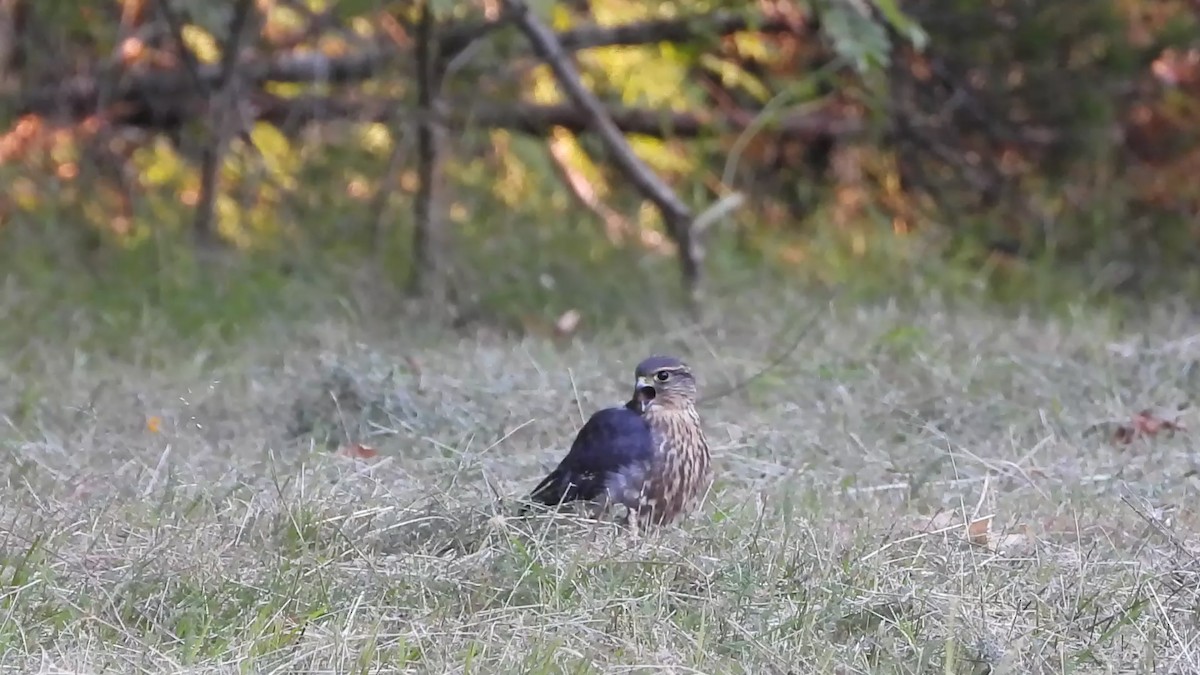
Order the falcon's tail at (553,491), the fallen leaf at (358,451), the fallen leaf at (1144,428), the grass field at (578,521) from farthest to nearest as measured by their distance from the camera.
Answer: the fallen leaf at (1144,428), the fallen leaf at (358,451), the falcon's tail at (553,491), the grass field at (578,521)

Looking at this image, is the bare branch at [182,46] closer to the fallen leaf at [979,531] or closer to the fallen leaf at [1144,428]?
the fallen leaf at [1144,428]

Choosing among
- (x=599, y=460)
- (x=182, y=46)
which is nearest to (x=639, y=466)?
(x=599, y=460)

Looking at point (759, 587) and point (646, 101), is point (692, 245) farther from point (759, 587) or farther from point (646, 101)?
point (759, 587)

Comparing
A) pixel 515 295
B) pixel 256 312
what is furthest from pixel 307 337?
pixel 515 295

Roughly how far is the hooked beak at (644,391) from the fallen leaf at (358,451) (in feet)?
2.68

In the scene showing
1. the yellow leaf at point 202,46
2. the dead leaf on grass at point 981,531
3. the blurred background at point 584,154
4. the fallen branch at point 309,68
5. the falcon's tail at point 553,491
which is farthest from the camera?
the yellow leaf at point 202,46

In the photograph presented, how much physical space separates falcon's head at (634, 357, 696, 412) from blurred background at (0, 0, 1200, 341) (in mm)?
2835

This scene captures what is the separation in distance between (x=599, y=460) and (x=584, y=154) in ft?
17.1

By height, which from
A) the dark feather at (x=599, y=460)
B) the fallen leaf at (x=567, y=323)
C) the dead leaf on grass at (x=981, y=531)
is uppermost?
the dark feather at (x=599, y=460)

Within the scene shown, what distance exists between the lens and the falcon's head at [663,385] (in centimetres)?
423

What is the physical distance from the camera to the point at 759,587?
3.24m

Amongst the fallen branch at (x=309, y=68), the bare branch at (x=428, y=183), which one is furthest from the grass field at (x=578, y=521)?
the fallen branch at (x=309, y=68)

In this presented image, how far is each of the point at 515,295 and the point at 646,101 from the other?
5.97ft

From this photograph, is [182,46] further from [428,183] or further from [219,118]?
[428,183]
